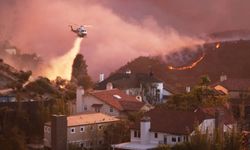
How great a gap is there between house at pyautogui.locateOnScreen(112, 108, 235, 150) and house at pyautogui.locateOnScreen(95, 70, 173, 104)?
668 cm

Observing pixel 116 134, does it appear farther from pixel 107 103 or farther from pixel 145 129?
pixel 107 103

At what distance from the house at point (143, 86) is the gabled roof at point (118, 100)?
3.22 meters

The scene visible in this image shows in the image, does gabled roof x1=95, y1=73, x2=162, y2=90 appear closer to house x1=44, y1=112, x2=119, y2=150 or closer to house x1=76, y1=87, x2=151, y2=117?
house x1=76, y1=87, x2=151, y2=117

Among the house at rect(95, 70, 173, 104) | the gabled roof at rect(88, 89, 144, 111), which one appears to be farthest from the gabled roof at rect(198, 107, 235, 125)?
the house at rect(95, 70, 173, 104)

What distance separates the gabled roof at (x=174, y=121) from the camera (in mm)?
14289

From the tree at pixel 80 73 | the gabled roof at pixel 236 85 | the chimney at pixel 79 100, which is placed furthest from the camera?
the gabled roof at pixel 236 85

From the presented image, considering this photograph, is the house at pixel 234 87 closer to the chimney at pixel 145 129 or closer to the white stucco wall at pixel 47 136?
the chimney at pixel 145 129

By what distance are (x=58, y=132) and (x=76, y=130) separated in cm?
72

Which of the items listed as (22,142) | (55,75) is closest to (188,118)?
(22,142)

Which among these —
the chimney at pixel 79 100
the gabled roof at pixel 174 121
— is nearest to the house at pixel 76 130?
the gabled roof at pixel 174 121

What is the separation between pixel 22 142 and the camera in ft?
48.3

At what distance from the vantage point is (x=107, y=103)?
17.8 m

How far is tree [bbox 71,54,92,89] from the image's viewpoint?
21875 millimetres

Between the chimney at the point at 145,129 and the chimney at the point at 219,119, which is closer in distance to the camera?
the chimney at the point at 145,129
